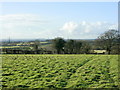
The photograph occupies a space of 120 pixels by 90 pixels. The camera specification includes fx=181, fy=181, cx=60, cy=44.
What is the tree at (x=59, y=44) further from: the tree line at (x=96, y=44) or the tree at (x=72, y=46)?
the tree at (x=72, y=46)

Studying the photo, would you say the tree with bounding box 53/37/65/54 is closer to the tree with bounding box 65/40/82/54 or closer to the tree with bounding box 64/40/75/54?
the tree with bounding box 64/40/75/54

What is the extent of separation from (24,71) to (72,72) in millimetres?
4301

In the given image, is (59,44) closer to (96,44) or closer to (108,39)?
(96,44)

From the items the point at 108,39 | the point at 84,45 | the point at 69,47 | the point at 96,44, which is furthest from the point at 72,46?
the point at 108,39

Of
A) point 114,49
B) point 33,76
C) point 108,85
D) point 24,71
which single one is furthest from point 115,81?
point 114,49

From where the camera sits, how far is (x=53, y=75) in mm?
14664

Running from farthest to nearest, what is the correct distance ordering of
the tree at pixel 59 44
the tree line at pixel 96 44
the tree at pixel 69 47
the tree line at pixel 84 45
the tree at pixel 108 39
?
the tree at pixel 59 44 < the tree at pixel 69 47 < the tree at pixel 108 39 < the tree line at pixel 96 44 < the tree line at pixel 84 45

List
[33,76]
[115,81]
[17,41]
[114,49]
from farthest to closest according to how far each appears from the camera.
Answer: [17,41], [114,49], [33,76], [115,81]

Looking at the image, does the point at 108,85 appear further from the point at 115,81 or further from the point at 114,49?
the point at 114,49

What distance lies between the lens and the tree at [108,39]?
51.1m

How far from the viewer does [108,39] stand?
51625 millimetres

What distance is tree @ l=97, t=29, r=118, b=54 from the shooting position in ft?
168

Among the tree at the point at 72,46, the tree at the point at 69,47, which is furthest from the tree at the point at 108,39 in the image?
the tree at the point at 69,47

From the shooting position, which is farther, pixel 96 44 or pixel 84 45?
pixel 84 45
